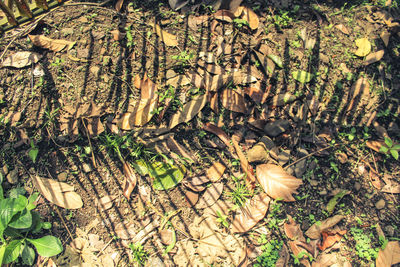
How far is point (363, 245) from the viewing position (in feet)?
7.13

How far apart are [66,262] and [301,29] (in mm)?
2937

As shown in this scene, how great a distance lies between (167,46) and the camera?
2.40 m

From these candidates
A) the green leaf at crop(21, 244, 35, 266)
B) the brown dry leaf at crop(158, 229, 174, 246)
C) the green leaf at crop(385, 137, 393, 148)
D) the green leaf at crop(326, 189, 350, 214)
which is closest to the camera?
the green leaf at crop(21, 244, 35, 266)

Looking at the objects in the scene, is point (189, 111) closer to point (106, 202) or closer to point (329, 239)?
point (106, 202)

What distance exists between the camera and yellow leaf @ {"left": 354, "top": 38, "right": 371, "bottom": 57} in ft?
8.20

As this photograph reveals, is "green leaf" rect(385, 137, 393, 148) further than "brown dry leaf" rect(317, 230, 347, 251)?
Yes

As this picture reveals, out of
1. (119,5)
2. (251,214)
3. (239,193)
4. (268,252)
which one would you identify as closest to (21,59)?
(119,5)

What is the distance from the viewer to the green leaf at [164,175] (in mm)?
2170

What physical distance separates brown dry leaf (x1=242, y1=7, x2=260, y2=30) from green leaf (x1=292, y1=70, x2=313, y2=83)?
23.4 inches

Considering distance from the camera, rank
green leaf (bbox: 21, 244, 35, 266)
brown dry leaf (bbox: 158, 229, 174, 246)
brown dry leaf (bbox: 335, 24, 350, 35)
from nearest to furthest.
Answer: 1. green leaf (bbox: 21, 244, 35, 266)
2. brown dry leaf (bbox: 158, 229, 174, 246)
3. brown dry leaf (bbox: 335, 24, 350, 35)

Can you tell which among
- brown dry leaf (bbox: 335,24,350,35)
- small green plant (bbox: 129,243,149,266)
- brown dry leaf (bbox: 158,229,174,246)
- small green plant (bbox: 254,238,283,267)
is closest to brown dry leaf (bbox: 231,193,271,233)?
small green plant (bbox: 254,238,283,267)

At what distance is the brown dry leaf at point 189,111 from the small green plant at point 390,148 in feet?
5.49

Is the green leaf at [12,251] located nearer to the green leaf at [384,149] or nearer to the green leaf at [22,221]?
the green leaf at [22,221]

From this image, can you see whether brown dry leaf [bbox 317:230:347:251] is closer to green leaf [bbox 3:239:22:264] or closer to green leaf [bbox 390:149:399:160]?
green leaf [bbox 390:149:399:160]
